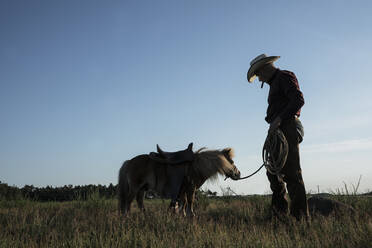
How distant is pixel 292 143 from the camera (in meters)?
4.98

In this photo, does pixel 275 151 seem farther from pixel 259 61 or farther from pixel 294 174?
pixel 259 61

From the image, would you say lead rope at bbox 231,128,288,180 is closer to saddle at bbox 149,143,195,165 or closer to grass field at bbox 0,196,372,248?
grass field at bbox 0,196,372,248

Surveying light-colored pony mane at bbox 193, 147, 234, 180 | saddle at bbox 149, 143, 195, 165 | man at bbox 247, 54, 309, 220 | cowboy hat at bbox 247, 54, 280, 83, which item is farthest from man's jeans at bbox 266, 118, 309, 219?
saddle at bbox 149, 143, 195, 165

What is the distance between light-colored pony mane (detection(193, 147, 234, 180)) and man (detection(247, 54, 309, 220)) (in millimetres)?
1270

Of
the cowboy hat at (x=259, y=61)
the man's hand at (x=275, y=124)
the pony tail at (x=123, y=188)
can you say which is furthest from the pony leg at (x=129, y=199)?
the cowboy hat at (x=259, y=61)

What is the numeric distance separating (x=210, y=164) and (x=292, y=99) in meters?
2.22

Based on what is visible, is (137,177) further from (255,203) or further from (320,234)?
(320,234)

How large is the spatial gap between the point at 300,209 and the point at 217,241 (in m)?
2.13

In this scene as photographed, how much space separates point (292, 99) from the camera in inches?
190

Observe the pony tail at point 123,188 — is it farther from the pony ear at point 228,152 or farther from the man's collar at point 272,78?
the man's collar at point 272,78

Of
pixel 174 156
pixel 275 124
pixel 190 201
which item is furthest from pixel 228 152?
pixel 275 124

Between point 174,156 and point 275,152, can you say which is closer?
point 275,152

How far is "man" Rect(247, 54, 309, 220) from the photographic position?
488cm

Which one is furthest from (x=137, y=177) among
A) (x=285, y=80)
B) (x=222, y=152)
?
(x=285, y=80)
